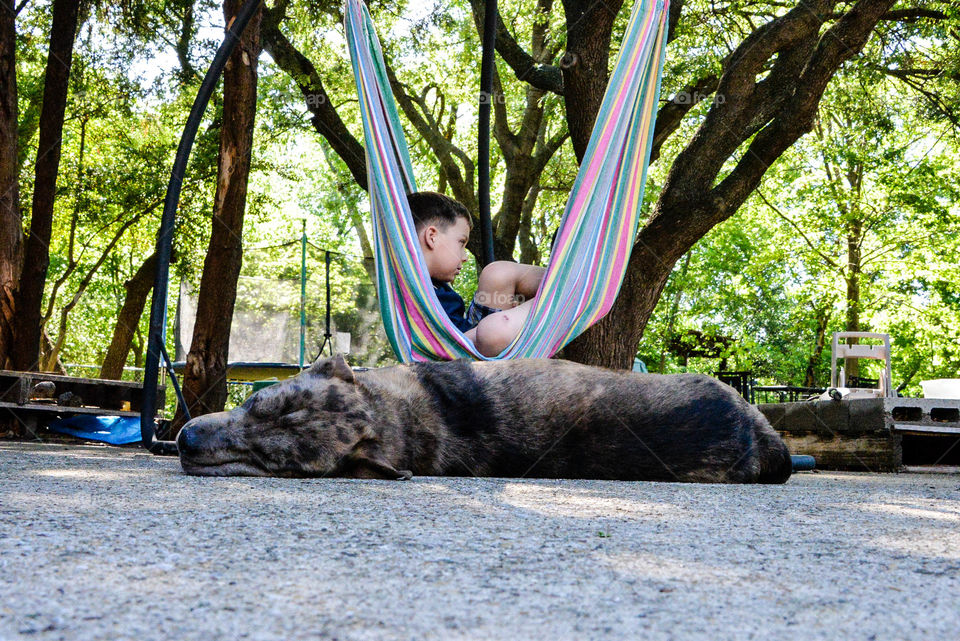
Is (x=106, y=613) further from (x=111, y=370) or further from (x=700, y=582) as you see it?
(x=111, y=370)

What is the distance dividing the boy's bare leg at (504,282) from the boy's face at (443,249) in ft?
0.61

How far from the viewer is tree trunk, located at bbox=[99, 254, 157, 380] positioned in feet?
41.7

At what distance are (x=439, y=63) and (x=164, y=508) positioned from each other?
38.8 feet

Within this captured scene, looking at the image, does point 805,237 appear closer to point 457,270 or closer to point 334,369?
point 457,270

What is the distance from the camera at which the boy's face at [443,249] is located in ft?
14.8

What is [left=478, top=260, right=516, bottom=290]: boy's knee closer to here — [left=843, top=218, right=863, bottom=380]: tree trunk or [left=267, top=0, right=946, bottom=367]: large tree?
[left=267, top=0, right=946, bottom=367]: large tree

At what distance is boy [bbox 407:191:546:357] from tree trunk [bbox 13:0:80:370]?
18.0ft

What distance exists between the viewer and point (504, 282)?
14.5 ft

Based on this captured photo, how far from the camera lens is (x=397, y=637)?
42.7 inches

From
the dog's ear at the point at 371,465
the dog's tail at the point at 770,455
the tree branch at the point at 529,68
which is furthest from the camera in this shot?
the tree branch at the point at 529,68

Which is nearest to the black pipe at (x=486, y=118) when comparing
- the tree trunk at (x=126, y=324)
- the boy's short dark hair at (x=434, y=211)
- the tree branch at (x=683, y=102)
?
the boy's short dark hair at (x=434, y=211)

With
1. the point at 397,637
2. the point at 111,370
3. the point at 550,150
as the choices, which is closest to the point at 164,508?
the point at 397,637

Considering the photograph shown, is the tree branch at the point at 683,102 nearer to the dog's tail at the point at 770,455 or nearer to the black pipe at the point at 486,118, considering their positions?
the black pipe at the point at 486,118

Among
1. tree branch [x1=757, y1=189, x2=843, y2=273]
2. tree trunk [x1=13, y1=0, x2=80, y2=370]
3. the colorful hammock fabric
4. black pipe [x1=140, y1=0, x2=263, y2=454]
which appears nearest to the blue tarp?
tree trunk [x1=13, y1=0, x2=80, y2=370]
